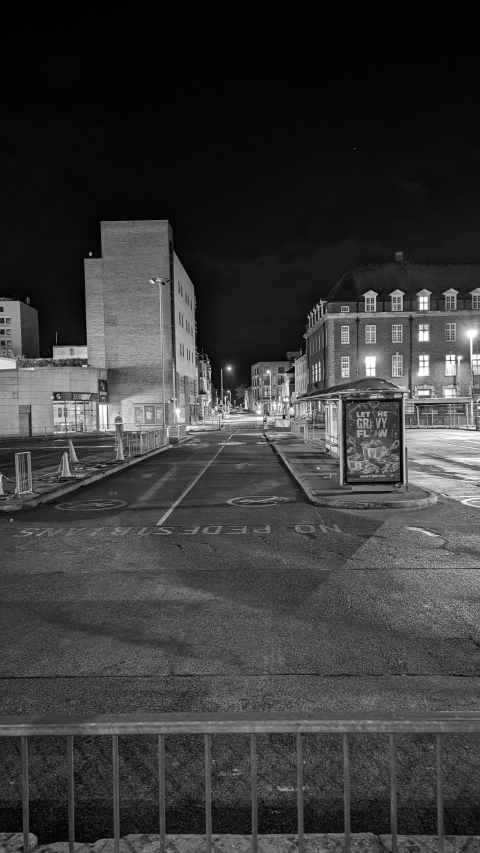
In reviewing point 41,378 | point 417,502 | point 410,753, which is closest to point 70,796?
point 410,753

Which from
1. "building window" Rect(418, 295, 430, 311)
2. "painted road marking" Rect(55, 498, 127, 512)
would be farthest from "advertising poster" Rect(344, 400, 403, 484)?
"building window" Rect(418, 295, 430, 311)

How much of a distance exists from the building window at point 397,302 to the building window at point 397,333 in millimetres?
1957

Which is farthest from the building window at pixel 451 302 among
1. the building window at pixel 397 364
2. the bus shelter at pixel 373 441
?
the bus shelter at pixel 373 441

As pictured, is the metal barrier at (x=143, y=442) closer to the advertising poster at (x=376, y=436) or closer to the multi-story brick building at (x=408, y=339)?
the advertising poster at (x=376, y=436)

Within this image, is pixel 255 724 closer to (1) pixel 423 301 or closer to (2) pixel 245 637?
(2) pixel 245 637

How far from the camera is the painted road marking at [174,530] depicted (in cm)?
1162

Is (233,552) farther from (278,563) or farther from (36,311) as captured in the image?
(36,311)

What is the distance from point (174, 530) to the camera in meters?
12.0

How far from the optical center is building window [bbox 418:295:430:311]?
71.6 metres

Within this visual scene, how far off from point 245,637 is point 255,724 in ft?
12.0

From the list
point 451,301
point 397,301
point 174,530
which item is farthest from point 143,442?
point 451,301

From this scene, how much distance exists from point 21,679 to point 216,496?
37.7 feet

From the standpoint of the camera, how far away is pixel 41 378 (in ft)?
185

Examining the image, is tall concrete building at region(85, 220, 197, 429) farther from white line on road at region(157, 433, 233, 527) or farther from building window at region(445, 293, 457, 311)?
white line on road at region(157, 433, 233, 527)
